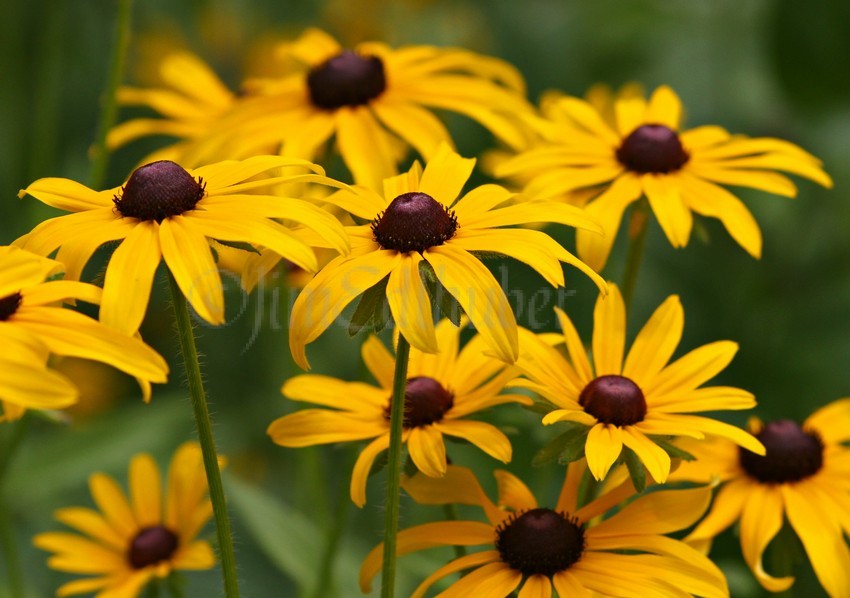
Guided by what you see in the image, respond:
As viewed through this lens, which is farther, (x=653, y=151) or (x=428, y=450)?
(x=653, y=151)

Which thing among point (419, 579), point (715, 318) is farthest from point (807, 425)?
point (715, 318)

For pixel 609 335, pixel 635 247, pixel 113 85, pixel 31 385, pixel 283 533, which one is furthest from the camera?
pixel 283 533

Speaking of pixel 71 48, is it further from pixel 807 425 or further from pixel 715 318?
pixel 807 425

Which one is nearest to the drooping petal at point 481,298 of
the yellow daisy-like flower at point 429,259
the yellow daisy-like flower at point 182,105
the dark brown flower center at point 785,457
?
the yellow daisy-like flower at point 429,259

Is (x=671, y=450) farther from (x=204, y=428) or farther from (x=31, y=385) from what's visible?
(x=31, y=385)

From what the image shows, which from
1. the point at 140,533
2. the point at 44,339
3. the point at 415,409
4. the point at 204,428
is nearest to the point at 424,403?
the point at 415,409

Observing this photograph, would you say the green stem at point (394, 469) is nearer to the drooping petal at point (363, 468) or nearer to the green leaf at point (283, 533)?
the drooping petal at point (363, 468)
